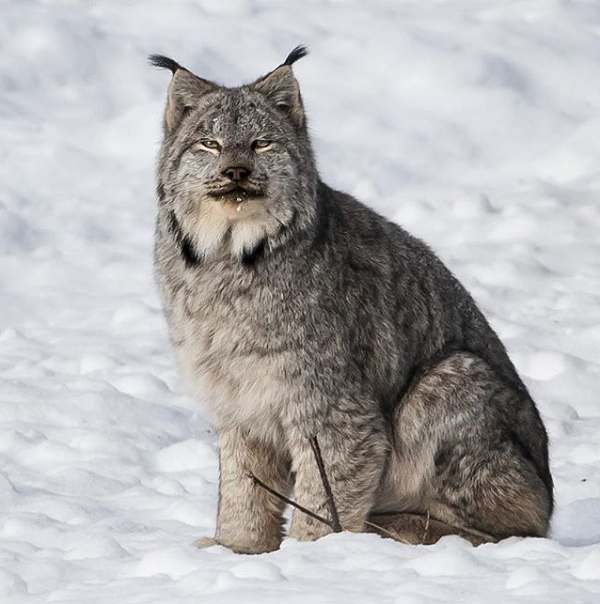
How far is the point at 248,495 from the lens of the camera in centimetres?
605

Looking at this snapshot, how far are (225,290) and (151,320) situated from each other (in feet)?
12.3

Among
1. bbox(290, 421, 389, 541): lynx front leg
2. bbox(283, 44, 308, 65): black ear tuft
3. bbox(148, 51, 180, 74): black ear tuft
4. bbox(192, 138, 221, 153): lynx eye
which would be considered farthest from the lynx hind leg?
bbox(148, 51, 180, 74): black ear tuft

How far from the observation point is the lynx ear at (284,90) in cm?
600

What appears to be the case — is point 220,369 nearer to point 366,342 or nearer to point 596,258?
point 366,342

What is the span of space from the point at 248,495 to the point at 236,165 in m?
1.37

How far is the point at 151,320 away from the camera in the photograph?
949 centimetres

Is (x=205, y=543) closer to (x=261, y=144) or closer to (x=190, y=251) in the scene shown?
(x=190, y=251)

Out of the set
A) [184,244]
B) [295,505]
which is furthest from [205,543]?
[184,244]

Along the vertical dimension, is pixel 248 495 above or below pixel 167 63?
below

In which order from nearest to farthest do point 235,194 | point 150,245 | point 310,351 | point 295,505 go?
point 295,505 < point 235,194 < point 310,351 < point 150,245

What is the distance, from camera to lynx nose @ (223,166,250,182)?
5.53 metres

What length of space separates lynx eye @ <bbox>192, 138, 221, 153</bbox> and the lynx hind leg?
1221mm

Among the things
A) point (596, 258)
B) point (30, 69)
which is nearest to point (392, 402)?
point (596, 258)

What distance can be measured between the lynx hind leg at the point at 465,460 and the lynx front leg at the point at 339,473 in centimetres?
20
